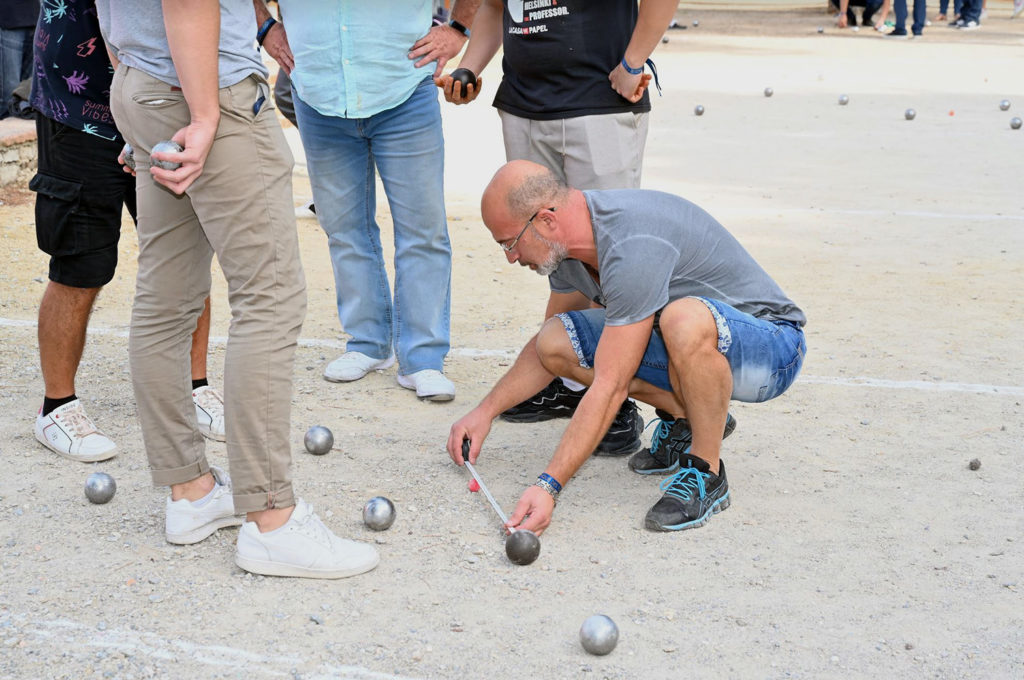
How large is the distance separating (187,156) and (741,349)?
6.28ft

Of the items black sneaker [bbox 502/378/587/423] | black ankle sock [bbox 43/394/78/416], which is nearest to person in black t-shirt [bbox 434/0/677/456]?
black sneaker [bbox 502/378/587/423]

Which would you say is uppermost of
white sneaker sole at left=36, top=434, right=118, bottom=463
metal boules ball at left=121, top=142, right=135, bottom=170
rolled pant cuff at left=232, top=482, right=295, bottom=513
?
metal boules ball at left=121, top=142, right=135, bottom=170

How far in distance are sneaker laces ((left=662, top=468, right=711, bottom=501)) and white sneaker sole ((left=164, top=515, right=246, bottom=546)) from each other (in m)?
1.45

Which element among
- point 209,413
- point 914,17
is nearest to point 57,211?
point 209,413

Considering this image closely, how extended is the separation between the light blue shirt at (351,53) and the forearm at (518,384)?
1311 mm

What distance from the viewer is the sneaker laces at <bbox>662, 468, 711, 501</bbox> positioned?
Answer: 3920 millimetres

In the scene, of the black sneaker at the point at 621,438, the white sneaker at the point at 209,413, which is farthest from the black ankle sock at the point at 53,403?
the black sneaker at the point at 621,438

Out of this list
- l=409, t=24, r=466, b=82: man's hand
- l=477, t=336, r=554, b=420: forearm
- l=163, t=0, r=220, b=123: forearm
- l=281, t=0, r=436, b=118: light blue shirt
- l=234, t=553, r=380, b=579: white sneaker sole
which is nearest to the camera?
l=163, t=0, r=220, b=123: forearm

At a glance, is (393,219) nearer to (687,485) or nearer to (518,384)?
(518,384)

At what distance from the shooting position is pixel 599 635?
122 inches

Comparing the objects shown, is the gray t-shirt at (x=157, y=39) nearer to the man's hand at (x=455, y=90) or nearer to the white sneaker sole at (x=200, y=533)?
the white sneaker sole at (x=200, y=533)

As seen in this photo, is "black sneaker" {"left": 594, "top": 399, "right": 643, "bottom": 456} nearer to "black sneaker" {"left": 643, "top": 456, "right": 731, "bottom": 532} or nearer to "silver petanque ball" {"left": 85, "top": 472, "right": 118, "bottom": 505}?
"black sneaker" {"left": 643, "top": 456, "right": 731, "bottom": 532}

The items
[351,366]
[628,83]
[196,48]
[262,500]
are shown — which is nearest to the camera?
[196,48]

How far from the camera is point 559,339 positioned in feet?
13.8
